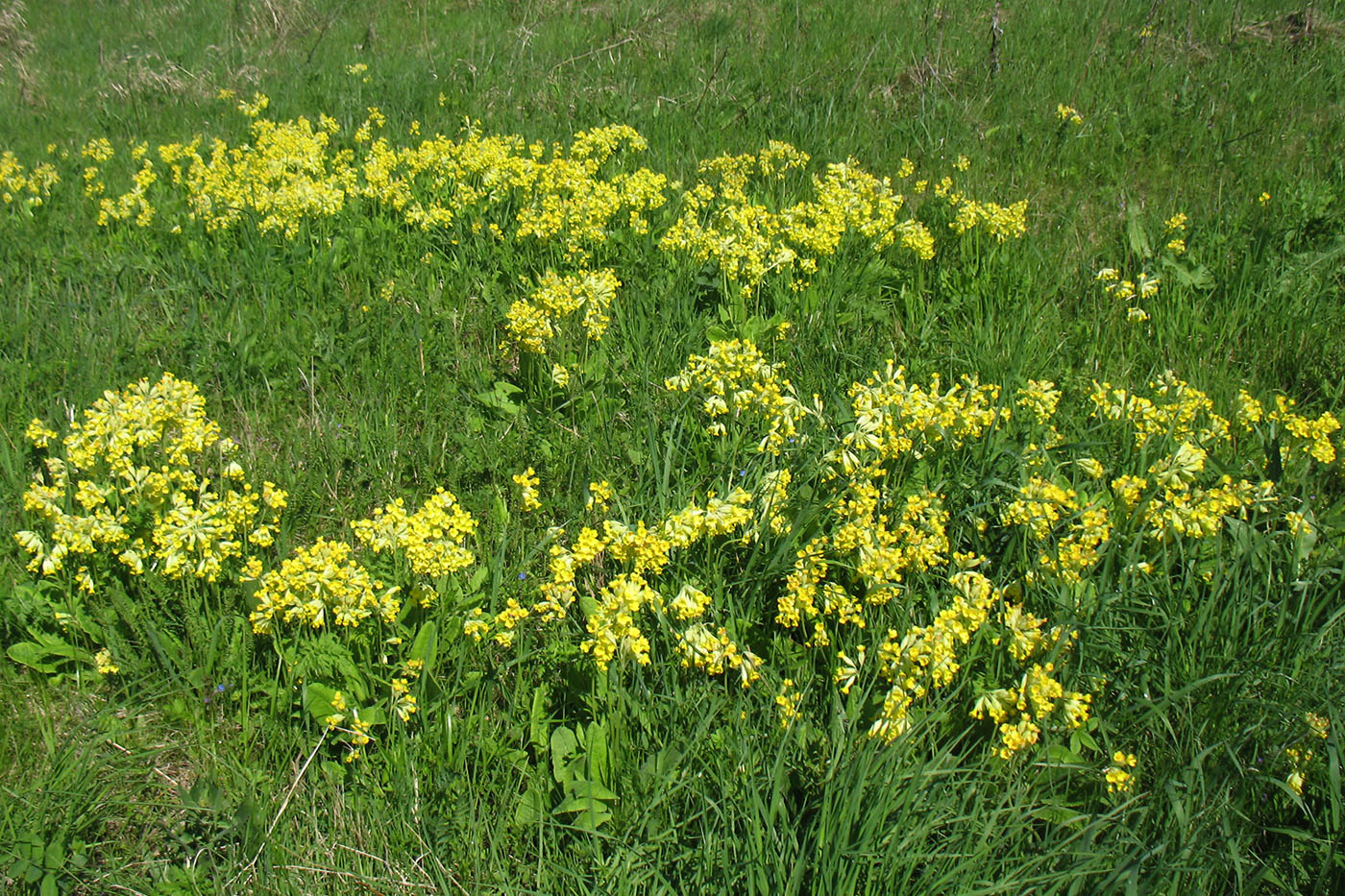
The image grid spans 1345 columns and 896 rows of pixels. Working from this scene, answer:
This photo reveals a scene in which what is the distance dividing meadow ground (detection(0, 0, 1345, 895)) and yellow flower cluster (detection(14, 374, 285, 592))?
0.02 metres

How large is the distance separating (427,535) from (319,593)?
33 centimetres

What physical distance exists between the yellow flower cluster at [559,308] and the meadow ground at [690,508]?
0.10 ft

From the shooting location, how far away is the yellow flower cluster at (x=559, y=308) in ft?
12.2

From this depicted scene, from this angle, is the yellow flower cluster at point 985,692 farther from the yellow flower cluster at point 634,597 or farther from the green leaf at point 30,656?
the green leaf at point 30,656

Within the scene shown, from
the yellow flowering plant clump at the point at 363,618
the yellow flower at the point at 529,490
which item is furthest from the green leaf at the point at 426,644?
the yellow flower at the point at 529,490

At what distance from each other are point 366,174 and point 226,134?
7.42 ft

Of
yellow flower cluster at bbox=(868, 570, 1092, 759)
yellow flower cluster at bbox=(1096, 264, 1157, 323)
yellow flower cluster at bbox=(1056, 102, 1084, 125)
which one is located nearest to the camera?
yellow flower cluster at bbox=(868, 570, 1092, 759)

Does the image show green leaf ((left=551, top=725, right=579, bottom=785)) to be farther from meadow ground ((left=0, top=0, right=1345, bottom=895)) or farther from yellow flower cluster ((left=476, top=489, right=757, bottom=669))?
yellow flower cluster ((left=476, top=489, right=757, bottom=669))

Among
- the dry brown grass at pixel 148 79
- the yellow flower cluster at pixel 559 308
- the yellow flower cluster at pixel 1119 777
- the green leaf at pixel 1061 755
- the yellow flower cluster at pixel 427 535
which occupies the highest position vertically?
the dry brown grass at pixel 148 79

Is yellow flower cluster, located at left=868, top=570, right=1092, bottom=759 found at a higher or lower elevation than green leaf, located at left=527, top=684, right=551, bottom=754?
higher

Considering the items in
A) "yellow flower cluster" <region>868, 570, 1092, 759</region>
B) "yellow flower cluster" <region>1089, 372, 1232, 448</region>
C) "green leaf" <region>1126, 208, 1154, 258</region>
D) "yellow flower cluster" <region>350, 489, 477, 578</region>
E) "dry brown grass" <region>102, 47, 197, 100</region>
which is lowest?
"yellow flower cluster" <region>868, 570, 1092, 759</region>

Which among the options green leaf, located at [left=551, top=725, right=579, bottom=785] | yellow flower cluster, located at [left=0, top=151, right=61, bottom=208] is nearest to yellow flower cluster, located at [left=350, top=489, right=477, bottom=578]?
green leaf, located at [left=551, top=725, right=579, bottom=785]

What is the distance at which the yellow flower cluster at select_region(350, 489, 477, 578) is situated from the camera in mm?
2633

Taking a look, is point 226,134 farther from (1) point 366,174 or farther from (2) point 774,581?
(2) point 774,581
